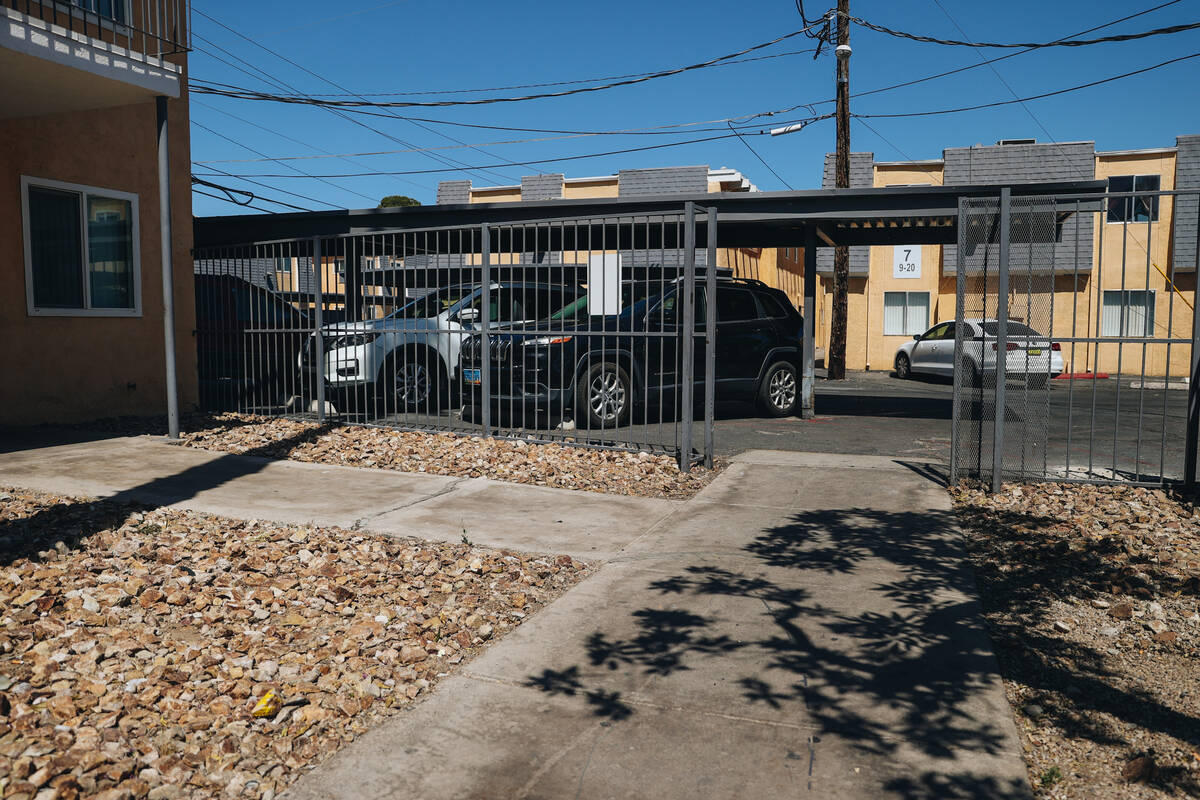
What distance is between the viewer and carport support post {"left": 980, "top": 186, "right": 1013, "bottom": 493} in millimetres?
7230

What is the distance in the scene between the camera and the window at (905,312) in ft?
96.2

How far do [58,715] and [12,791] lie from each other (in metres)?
0.55

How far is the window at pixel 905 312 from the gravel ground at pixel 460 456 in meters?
23.0

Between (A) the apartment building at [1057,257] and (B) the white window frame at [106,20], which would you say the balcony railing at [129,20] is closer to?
(B) the white window frame at [106,20]

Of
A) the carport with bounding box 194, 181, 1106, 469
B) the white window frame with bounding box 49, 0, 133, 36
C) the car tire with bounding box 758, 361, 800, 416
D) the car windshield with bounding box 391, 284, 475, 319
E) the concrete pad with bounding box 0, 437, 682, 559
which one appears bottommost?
the concrete pad with bounding box 0, 437, 682, 559

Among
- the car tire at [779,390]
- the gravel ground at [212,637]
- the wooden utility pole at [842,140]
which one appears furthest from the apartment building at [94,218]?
the wooden utility pole at [842,140]

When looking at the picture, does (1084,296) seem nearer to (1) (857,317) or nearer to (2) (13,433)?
(1) (857,317)

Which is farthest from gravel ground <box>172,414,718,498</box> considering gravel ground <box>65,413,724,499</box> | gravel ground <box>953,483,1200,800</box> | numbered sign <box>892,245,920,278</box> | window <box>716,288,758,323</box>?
numbered sign <box>892,245,920,278</box>

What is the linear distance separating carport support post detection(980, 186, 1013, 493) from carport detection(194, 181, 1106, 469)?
21 centimetres

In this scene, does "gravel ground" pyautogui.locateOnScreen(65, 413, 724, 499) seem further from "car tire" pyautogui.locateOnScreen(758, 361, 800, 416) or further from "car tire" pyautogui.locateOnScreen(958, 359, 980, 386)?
"car tire" pyautogui.locateOnScreen(758, 361, 800, 416)

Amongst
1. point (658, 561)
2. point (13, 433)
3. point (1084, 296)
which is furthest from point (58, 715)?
point (1084, 296)

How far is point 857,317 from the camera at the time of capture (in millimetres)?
29859

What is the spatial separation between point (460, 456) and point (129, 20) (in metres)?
7.14

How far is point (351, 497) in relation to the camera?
7.30 m
